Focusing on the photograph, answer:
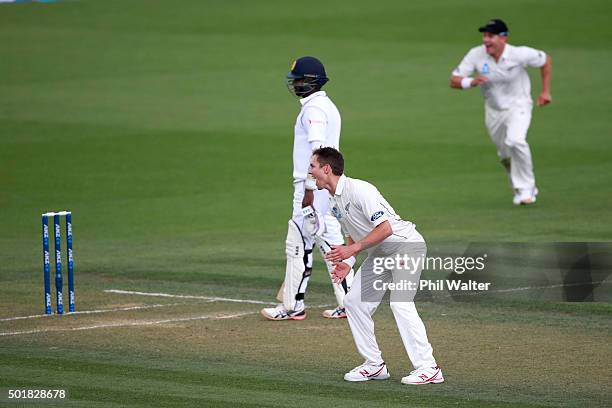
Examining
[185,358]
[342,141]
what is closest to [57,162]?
[342,141]

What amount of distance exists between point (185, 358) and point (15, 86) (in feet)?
74.5

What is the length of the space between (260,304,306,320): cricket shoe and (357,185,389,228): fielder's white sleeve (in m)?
3.04

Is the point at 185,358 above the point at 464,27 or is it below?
below

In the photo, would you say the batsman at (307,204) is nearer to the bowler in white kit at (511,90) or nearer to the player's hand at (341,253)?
the player's hand at (341,253)

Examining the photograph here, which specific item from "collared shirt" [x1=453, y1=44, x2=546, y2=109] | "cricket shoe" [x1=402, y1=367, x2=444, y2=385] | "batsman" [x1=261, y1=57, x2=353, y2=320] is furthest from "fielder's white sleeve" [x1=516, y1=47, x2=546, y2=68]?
"cricket shoe" [x1=402, y1=367, x2=444, y2=385]

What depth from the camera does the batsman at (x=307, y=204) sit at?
12273mm

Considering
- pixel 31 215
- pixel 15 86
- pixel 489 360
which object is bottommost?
pixel 489 360

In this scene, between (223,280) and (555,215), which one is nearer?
(223,280)

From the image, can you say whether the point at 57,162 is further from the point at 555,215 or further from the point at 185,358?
the point at 185,358

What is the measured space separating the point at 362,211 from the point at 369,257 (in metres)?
0.45

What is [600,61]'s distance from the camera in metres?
33.2

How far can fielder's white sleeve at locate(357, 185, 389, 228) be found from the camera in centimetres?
960

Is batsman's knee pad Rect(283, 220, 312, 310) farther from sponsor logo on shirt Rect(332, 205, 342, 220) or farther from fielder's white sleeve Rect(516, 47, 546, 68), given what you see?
fielder's white sleeve Rect(516, 47, 546, 68)

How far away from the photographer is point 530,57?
19.6 metres
